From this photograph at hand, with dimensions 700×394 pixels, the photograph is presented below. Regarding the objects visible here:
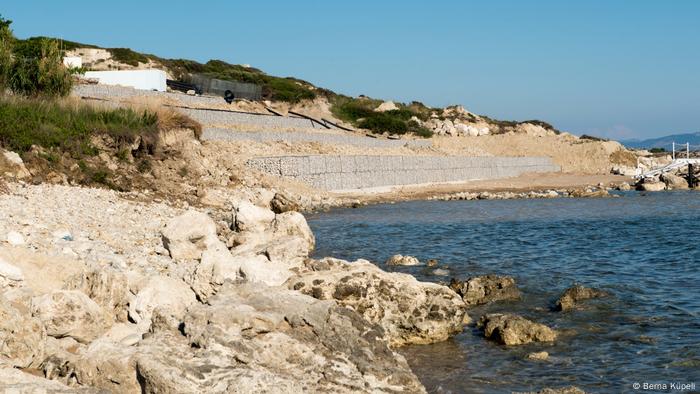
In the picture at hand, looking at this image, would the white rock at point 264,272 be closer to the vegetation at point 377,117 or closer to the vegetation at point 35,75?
the vegetation at point 35,75

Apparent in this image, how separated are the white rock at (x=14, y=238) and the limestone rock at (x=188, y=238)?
2.50 m

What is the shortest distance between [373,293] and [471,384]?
2.22 meters

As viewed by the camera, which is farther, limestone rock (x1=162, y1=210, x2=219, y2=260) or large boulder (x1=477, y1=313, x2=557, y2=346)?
limestone rock (x1=162, y1=210, x2=219, y2=260)

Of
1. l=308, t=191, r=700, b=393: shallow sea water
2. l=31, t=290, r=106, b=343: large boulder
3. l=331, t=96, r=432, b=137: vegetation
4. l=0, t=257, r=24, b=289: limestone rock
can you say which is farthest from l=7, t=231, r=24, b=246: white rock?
l=331, t=96, r=432, b=137: vegetation

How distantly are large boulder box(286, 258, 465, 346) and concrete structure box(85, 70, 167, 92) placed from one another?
35913 mm

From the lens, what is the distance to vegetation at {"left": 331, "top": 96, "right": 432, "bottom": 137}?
192ft

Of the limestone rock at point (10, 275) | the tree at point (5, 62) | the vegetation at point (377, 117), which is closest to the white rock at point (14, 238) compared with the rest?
the limestone rock at point (10, 275)

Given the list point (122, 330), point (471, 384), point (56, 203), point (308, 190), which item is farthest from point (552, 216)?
point (122, 330)

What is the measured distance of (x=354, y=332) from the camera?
697cm

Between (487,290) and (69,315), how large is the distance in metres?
6.98

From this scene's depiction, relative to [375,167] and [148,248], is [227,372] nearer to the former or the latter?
[148,248]

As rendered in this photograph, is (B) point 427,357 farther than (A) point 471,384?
Yes

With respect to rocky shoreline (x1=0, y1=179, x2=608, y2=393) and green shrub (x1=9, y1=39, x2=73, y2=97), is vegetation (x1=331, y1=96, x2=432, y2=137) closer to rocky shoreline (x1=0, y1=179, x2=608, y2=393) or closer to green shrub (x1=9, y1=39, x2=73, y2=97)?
green shrub (x1=9, y1=39, x2=73, y2=97)

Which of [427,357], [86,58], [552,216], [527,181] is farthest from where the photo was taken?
[86,58]
